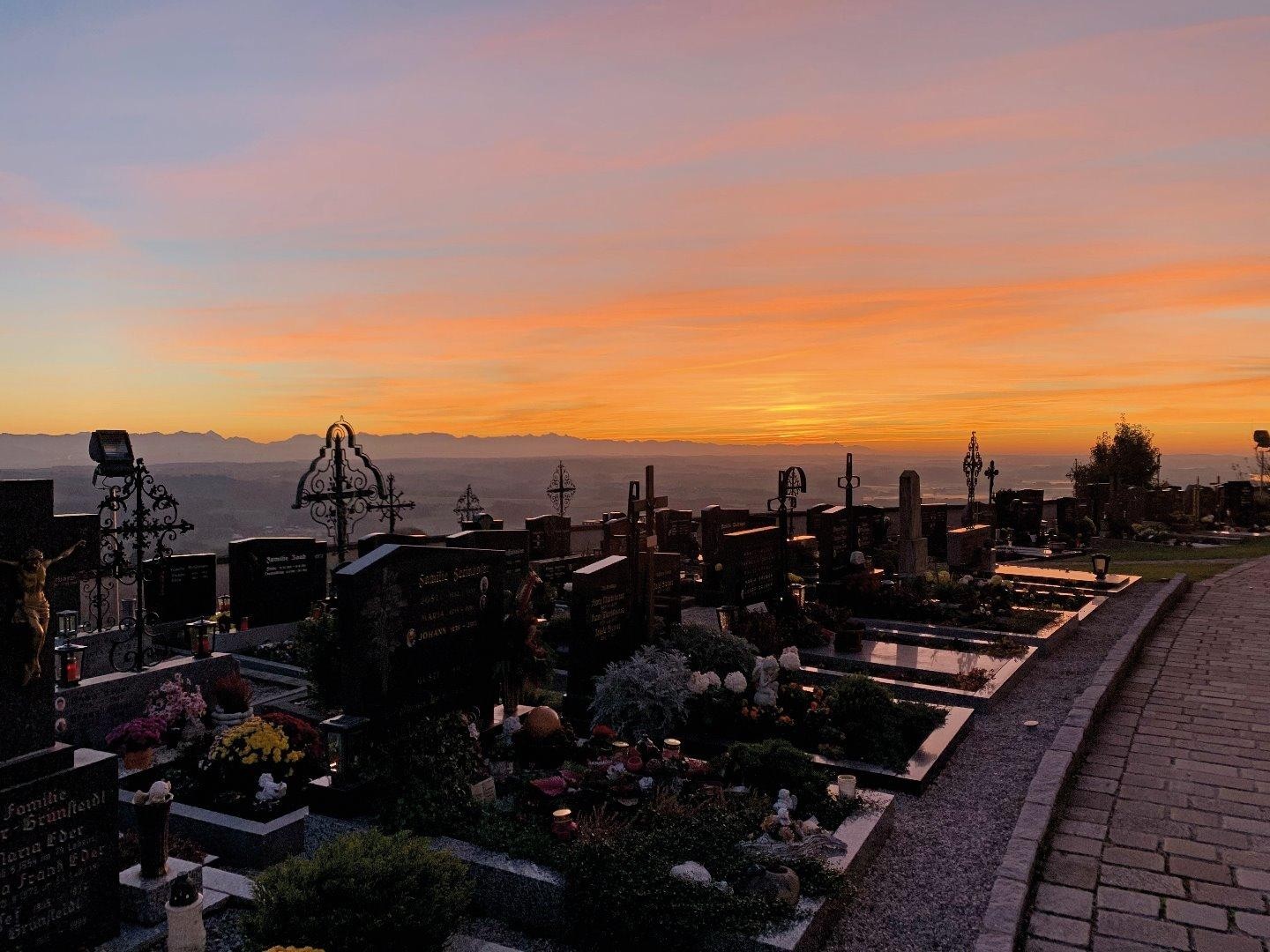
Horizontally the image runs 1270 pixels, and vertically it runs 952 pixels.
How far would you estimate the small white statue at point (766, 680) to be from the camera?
35.3 feet

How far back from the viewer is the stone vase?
5.66 meters

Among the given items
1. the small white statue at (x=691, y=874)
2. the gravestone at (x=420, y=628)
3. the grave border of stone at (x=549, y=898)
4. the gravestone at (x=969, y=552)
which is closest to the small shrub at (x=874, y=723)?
the grave border of stone at (x=549, y=898)

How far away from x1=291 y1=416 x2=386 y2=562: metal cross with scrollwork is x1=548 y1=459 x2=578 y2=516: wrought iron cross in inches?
401

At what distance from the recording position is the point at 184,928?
5684 mm

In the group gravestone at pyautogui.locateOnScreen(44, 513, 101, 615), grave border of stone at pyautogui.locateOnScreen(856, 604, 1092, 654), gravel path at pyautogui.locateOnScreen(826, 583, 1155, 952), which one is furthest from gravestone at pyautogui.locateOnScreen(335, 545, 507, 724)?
grave border of stone at pyautogui.locateOnScreen(856, 604, 1092, 654)

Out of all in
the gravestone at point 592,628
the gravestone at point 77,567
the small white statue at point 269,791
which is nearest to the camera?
the small white statue at point 269,791

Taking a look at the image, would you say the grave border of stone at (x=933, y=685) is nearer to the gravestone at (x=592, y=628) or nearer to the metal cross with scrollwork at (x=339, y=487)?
the gravestone at (x=592, y=628)

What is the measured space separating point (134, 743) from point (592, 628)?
17.2 ft

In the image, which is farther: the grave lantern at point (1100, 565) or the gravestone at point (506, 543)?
the grave lantern at point (1100, 565)

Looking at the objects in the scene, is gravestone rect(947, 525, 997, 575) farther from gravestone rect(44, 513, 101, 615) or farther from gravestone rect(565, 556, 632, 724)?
gravestone rect(44, 513, 101, 615)

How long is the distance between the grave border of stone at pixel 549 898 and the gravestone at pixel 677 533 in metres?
18.3

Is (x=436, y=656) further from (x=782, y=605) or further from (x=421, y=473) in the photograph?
(x=421, y=473)

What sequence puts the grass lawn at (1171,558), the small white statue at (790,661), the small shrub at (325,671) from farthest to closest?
1. the grass lawn at (1171,558)
2. the small white statue at (790,661)
3. the small shrub at (325,671)

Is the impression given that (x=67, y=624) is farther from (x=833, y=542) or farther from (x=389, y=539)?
(x=833, y=542)
